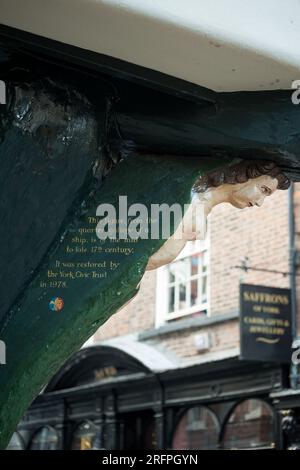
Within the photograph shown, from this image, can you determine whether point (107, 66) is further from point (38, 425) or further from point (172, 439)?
point (38, 425)

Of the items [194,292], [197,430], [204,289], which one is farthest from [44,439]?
[204,289]

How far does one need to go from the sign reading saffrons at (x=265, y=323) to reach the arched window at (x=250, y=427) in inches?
30.5

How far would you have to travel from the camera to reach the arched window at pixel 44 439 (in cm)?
1382

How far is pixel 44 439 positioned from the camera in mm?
14109

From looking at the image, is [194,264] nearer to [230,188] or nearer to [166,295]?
[166,295]

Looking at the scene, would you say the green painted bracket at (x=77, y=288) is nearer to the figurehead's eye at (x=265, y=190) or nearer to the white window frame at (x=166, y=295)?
the figurehead's eye at (x=265, y=190)

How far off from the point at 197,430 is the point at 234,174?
9.48m

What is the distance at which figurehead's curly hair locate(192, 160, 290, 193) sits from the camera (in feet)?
8.64

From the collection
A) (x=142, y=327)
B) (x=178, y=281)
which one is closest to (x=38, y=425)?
(x=142, y=327)

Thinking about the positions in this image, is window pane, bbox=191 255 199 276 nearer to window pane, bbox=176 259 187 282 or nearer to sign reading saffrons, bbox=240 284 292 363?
window pane, bbox=176 259 187 282

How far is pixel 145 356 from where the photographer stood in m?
12.4

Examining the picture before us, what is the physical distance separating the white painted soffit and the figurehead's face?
0.96 ft

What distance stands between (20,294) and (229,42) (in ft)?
2.76
